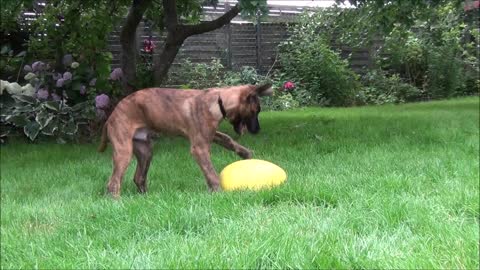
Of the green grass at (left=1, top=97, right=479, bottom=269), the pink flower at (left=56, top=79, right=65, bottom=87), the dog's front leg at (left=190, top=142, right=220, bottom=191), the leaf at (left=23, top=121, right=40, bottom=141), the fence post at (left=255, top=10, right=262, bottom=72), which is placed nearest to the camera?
the green grass at (left=1, top=97, right=479, bottom=269)

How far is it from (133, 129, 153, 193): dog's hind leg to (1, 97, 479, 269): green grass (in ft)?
0.38

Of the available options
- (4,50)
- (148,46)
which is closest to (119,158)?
(4,50)

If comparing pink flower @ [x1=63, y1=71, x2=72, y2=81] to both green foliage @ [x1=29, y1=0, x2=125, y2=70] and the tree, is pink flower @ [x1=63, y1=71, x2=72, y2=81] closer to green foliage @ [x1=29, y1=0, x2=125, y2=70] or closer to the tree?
green foliage @ [x1=29, y1=0, x2=125, y2=70]

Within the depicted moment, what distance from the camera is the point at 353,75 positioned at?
1430cm

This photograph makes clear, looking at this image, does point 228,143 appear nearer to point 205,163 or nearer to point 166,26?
point 205,163

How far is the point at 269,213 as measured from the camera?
364 cm

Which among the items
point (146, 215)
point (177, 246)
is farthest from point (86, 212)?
point (177, 246)

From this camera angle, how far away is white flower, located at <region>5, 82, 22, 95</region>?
8.70 metres

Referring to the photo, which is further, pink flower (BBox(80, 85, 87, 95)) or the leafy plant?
the leafy plant

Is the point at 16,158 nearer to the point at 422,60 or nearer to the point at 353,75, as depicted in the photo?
the point at 353,75

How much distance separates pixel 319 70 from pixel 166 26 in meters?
6.10

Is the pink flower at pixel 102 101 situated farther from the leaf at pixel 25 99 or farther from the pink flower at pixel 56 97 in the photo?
the leaf at pixel 25 99

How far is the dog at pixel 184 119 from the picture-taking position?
4.61m

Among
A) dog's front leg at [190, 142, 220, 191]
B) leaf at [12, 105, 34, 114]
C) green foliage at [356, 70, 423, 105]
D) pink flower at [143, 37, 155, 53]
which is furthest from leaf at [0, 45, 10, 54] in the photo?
green foliage at [356, 70, 423, 105]
